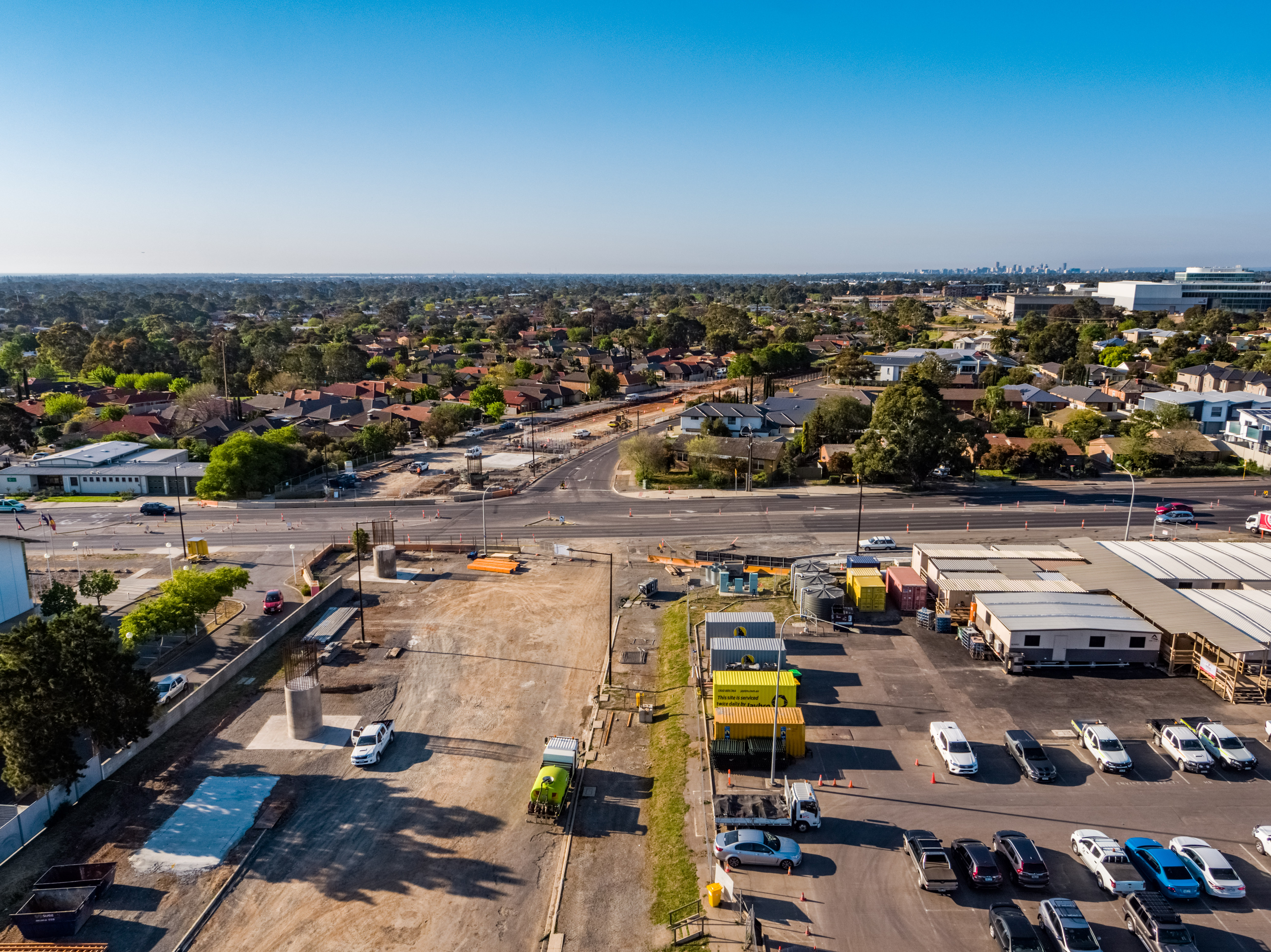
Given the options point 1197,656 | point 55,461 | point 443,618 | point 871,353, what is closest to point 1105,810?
point 1197,656

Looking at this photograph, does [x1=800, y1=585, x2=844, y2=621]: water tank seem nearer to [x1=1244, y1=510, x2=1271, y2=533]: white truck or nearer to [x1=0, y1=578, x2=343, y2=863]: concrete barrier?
[x1=0, y1=578, x2=343, y2=863]: concrete barrier

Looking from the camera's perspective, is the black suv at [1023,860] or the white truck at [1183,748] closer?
the black suv at [1023,860]

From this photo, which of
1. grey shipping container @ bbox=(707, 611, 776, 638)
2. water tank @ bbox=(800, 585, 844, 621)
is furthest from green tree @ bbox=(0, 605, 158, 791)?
water tank @ bbox=(800, 585, 844, 621)

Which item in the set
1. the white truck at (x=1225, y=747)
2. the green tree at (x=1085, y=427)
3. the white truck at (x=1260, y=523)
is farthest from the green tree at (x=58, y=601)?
the green tree at (x=1085, y=427)

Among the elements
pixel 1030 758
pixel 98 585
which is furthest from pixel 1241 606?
pixel 98 585

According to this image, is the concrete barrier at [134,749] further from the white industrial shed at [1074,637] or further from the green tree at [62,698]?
the white industrial shed at [1074,637]

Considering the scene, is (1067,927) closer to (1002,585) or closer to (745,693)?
(745,693)
